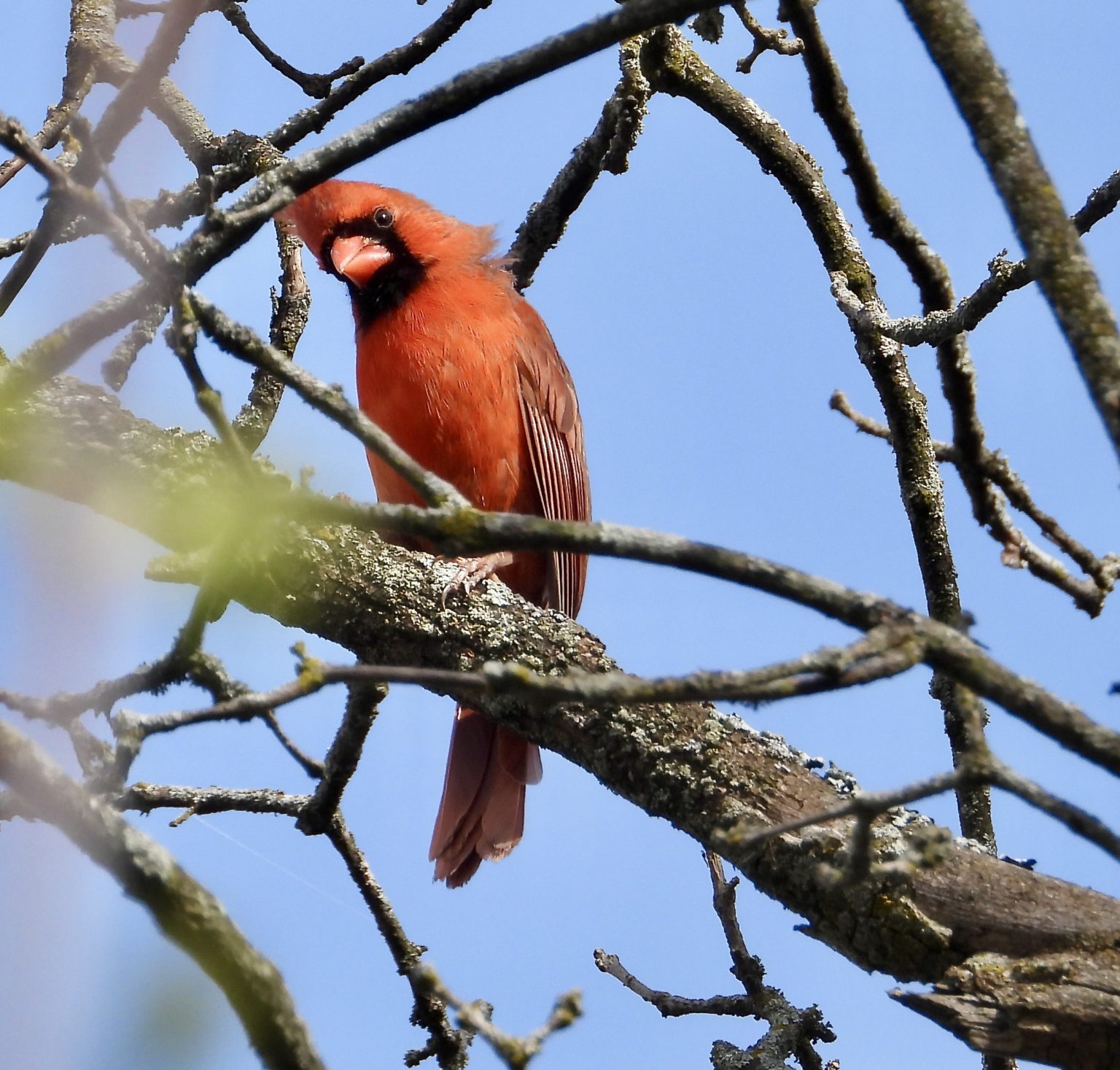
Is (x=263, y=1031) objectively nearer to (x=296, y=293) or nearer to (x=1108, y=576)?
(x=1108, y=576)

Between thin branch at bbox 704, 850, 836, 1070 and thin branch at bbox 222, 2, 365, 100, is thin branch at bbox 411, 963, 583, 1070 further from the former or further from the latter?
thin branch at bbox 222, 2, 365, 100

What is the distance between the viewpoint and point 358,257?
194 inches

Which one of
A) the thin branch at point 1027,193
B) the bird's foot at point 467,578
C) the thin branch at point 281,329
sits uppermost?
the thin branch at point 281,329

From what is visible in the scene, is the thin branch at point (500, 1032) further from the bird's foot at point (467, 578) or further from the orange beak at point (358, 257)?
the orange beak at point (358, 257)

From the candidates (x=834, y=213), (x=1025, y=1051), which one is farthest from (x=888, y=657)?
(x=834, y=213)

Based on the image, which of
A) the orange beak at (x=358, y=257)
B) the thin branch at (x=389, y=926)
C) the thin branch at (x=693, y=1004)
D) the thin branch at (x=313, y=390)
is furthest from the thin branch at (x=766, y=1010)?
the orange beak at (x=358, y=257)

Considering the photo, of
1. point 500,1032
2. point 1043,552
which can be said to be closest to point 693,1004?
point 1043,552

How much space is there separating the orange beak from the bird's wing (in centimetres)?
53

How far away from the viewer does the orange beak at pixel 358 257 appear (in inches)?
192

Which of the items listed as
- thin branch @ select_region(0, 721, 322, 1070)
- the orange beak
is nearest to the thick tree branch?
thin branch @ select_region(0, 721, 322, 1070)

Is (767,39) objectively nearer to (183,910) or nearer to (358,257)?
(358,257)

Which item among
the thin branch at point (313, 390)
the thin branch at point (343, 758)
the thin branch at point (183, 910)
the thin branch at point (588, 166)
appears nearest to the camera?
the thin branch at point (183, 910)

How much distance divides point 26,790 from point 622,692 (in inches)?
25.1

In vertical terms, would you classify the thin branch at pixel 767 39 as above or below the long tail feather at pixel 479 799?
above
